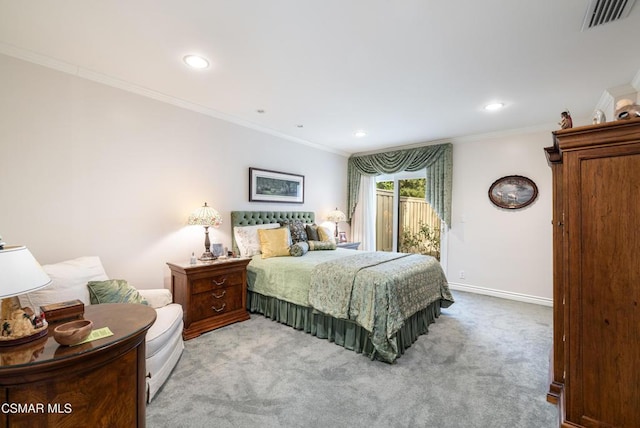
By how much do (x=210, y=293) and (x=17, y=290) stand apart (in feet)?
6.82

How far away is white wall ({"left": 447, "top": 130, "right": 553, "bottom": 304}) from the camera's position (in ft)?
13.1

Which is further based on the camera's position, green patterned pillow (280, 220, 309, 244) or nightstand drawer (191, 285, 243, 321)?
green patterned pillow (280, 220, 309, 244)

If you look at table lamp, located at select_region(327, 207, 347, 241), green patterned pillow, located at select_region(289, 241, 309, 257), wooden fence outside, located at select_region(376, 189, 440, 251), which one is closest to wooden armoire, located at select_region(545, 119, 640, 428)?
green patterned pillow, located at select_region(289, 241, 309, 257)

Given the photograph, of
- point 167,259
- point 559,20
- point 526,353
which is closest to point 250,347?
point 167,259

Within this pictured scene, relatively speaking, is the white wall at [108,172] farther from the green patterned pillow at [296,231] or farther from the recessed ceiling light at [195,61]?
the recessed ceiling light at [195,61]

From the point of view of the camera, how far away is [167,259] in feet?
10.5

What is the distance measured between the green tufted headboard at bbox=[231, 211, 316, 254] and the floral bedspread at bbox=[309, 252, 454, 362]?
1458mm

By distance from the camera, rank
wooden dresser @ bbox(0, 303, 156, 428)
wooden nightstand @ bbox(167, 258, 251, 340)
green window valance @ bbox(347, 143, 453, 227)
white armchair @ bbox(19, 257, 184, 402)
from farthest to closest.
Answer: green window valance @ bbox(347, 143, 453, 227)
wooden nightstand @ bbox(167, 258, 251, 340)
white armchair @ bbox(19, 257, 184, 402)
wooden dresser @ bbox(0, 303, 156, 428)

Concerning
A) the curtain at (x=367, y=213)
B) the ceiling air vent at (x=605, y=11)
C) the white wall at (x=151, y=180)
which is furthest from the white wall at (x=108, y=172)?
the ceiling air vent at (x=605, y=11)

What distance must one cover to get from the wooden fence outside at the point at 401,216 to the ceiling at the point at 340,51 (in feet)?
7.08

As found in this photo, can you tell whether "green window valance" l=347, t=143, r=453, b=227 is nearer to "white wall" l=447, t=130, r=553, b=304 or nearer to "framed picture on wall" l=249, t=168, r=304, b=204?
"white wall" l=447, t=130, r=553, b=304

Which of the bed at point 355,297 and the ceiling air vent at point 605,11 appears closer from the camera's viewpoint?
the ceiling air vent at point 605,11

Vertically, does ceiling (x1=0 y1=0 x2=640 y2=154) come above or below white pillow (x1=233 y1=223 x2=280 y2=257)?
above

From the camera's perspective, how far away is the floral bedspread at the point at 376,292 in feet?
7.92
